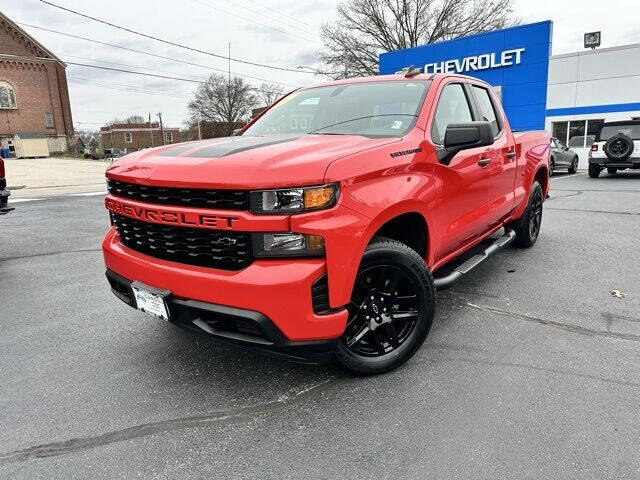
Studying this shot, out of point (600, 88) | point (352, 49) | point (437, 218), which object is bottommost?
point (437, 218)

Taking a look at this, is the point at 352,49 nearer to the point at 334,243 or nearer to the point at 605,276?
the point at 605,276

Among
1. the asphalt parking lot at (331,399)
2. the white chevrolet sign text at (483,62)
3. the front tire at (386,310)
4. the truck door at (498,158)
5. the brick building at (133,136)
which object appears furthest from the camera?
the brick building at (133,136)

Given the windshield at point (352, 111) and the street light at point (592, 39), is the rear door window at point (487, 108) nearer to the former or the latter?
the windshield at point (352, 111)

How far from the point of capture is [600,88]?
22000mm

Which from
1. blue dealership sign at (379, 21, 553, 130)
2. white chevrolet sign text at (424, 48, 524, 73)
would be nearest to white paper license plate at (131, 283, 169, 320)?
blue dealership sign at (379, 21, 553, 130)

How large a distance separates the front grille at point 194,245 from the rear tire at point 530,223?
13.9 feet

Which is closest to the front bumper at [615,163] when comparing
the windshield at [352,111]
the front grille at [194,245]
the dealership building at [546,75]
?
the dealership building at [546,75]

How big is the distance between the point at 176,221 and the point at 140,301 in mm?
610

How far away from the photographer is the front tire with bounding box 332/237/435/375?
2723 millimetres

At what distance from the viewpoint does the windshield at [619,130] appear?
1476 cm

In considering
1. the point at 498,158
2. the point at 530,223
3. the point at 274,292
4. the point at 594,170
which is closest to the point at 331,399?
the point at 274,292

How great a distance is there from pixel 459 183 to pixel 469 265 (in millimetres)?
726

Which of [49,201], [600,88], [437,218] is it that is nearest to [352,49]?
[600,88]

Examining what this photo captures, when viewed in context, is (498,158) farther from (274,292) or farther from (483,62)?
(483,62)
